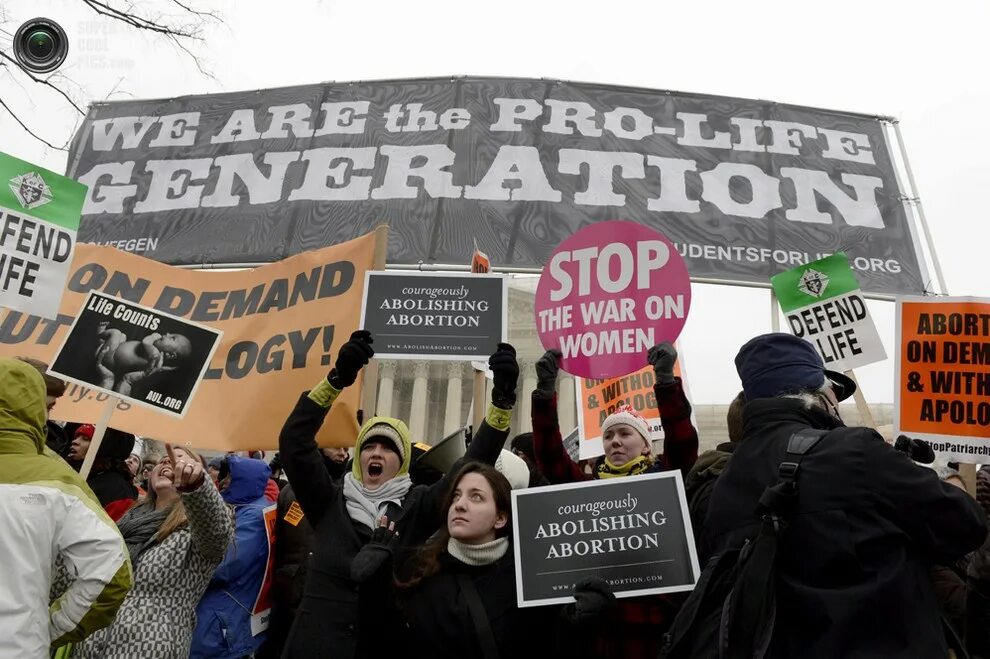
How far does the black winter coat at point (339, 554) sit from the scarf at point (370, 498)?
0.03 metres

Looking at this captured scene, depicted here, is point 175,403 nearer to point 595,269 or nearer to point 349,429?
point 349,429

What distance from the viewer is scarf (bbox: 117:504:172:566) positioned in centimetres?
397

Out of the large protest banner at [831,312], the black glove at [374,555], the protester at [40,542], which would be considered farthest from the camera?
the large protest banner at [831,312]

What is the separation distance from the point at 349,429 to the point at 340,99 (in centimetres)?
612

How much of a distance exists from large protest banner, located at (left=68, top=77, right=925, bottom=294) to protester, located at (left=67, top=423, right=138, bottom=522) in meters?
3.81

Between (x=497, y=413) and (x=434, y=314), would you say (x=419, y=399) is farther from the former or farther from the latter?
(x=497, y=413)

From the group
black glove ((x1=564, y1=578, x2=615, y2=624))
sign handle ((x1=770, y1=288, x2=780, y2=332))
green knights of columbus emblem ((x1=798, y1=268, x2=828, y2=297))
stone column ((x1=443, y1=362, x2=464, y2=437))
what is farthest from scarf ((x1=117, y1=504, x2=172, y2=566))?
stone column ((x1=443, y1=362, x2=464, y2=437))

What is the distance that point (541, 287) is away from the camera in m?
4.15

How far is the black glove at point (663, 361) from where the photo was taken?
3.27 metres

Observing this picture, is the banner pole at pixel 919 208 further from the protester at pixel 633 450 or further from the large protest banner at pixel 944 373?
the protester at pixel 633 450

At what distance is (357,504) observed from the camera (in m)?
3.65

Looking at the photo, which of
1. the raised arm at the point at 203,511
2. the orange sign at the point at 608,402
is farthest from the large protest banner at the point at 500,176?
the raised arm at the point at 203,511

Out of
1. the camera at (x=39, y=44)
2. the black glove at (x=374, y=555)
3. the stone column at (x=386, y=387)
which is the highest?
the stone column at (x=386, y=387)

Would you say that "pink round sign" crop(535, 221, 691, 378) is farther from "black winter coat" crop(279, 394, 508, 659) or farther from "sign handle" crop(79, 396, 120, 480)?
"sign handle" crop(79, 396, 120, 480)
